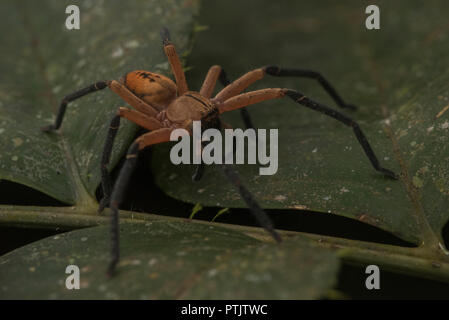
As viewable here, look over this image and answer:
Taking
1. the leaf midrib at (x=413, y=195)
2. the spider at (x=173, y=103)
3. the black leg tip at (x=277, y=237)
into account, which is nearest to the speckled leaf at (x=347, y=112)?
the leaf midrib at (x=413, y=195)

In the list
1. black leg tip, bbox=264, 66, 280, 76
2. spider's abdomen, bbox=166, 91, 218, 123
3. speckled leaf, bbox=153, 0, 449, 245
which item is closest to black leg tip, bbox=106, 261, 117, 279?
speckled leaf, bbox=153, 0, 449, 245

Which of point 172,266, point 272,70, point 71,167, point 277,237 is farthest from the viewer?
point 272,70

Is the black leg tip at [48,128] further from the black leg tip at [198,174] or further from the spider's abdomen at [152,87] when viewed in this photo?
the black leg tip at [198,174]

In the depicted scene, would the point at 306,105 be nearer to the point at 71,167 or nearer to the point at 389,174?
the point at 389,174

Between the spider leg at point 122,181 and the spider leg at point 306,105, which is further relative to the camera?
the spider leg at point 306,105

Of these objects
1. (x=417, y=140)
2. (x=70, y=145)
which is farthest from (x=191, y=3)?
(x=417, y=140)

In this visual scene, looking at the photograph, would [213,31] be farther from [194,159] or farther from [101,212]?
[101,212]

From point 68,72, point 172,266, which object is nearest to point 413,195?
point 172,266
